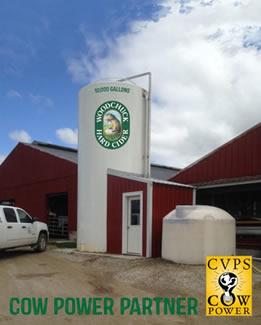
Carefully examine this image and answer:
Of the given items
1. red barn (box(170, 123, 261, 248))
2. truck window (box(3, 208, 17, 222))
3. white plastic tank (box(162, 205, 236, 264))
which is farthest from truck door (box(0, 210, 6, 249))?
red barn (box(170, 123, 261, 248))

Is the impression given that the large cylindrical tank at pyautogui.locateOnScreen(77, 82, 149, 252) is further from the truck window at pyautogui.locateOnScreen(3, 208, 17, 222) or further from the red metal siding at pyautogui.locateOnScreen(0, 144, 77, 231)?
the red metal siding at pyautogui.locateOnScreen(0, 144, 77, 231)

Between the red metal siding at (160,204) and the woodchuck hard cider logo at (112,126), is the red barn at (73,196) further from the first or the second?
the woodchuck hard cider logo at (112,126)

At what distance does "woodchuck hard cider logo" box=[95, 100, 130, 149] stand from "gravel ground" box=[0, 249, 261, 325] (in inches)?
194

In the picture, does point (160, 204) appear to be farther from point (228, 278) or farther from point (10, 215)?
point (228, 278)

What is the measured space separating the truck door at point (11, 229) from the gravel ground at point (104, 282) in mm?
704

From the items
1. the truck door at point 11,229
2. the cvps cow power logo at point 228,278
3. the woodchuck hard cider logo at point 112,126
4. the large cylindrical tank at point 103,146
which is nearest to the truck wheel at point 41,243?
the large cylindrical tank at point 103,146

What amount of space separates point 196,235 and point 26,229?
724cm

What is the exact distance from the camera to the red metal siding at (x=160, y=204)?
629 inches

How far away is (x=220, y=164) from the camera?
1775 cm

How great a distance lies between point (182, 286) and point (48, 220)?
59.9 ft

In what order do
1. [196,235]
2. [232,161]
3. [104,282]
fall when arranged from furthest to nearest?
[232,161] → [196,235] → [104,282]

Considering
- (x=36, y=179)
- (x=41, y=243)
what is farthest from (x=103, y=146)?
(x=36, y=179)

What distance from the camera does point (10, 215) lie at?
54.9ft

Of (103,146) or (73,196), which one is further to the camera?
(73,196)
